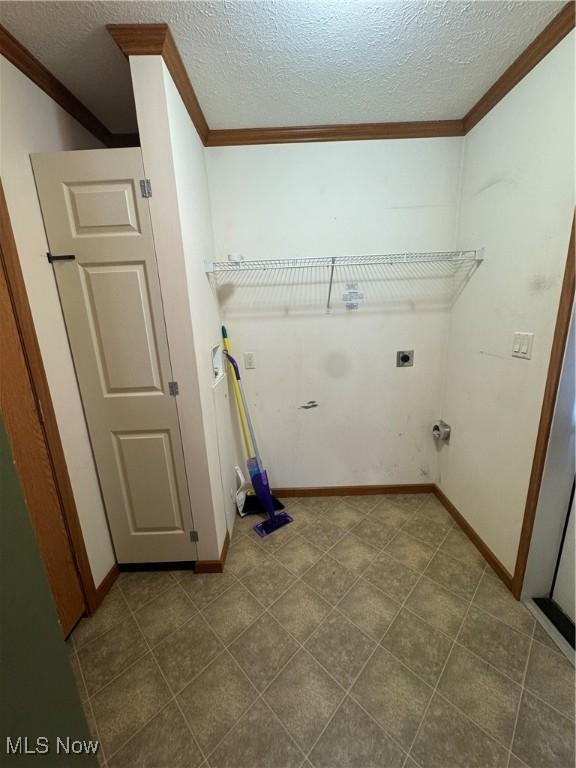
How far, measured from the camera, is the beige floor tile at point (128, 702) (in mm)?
1053

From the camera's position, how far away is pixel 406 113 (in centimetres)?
167

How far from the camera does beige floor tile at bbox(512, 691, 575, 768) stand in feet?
3.13

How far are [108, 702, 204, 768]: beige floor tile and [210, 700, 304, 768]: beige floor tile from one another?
0.28 feet

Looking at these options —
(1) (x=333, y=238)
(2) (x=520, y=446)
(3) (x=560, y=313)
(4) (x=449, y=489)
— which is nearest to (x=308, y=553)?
(4) (x=449, y=489)

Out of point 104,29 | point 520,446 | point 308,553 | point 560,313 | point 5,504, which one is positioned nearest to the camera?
point 5,504

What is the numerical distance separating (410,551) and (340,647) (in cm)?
72

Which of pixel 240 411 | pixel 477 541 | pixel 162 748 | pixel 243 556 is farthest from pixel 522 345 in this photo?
pixel 162 748

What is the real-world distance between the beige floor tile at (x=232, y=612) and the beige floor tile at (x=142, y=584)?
12.3 inches

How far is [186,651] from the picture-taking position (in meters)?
1.30

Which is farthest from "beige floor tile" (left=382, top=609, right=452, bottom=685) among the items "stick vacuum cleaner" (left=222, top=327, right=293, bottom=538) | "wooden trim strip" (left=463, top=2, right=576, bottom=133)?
"wooden trim strip" (left=463, top=2, right=576, bottom=133)

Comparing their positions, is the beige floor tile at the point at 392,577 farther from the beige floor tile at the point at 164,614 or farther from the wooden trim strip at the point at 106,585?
the wooden trim strip at the point at 106,585

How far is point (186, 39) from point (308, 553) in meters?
2.53

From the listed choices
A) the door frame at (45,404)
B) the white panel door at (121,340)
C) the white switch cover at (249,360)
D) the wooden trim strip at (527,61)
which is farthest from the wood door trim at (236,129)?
the white switch cover at (249,360)

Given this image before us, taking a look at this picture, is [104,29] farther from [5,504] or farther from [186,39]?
[5,504]
